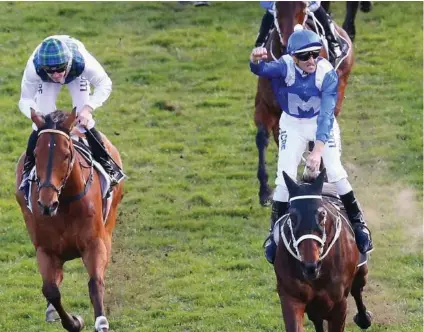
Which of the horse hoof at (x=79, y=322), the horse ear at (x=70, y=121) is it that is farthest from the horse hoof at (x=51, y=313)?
the horse ear at (x=70, y=121)

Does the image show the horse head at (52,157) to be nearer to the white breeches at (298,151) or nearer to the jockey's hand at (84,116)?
the jockey's hand at (84,116)

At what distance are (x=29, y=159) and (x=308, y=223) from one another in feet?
9.88

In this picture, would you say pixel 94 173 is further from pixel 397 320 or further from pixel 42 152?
pixel 397 320

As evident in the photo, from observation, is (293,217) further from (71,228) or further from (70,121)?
(71,228)

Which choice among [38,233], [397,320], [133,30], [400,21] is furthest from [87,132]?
[400,21]

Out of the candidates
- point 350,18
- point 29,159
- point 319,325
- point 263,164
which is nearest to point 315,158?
point 319,325

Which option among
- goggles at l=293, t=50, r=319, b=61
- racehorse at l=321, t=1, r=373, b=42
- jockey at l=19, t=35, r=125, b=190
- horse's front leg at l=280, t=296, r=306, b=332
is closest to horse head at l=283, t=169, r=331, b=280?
horse's front leg at l=280, t=296, r=306, b=332

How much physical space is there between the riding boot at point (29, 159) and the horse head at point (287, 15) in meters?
3.84

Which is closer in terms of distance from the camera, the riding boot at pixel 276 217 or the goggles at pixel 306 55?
the goggles at pixel 306 55

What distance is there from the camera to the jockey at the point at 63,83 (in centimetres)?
1092

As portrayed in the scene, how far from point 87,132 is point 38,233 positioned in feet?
3.99

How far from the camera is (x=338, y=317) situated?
10.1m

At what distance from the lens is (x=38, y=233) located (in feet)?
35.6

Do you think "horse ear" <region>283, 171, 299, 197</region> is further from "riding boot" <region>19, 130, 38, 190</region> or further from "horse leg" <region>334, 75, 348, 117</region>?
"horse leg" <region>334, 75, 348, 117</region>
